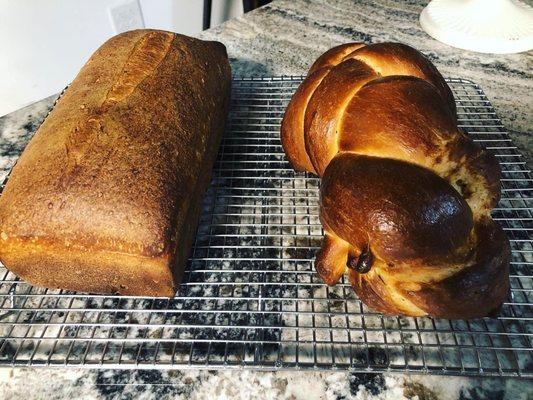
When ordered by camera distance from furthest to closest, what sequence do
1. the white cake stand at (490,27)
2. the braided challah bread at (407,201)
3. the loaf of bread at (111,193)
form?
the white cake stand at (490,27)
the loaf of bread at (111,193)
the braided challah bread at (407,201)

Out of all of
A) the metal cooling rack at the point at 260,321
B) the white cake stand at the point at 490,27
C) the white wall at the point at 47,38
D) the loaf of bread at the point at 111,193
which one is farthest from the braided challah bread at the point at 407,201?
the white wall at the point at 47,38

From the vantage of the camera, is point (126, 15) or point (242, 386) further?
point (126, 15)

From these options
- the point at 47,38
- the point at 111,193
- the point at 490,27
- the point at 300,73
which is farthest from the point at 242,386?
the point at 47,38

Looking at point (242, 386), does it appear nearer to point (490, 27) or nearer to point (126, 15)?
point (490, 27)

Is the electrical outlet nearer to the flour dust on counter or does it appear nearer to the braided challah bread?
the braided challah bread

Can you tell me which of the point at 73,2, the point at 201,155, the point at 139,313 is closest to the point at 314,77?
the point at 201,155

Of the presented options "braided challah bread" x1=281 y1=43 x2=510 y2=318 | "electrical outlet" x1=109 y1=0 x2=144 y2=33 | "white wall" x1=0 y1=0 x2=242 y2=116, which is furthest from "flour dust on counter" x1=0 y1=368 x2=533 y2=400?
"electrical outlet" x1=109 y1=0 x2=144 y2=33

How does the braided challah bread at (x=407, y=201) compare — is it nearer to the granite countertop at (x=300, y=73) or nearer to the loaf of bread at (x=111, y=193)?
the granite countertop at (x=300, y=73)

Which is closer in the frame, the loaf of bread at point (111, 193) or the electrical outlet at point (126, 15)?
the loaf of bread at point (111, 193)
